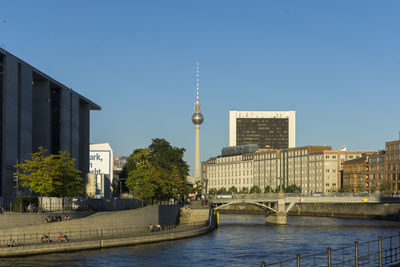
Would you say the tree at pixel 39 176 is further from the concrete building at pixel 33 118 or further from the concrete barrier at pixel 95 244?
the concrete barrier at pixel 95 244

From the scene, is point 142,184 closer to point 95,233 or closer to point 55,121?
point 55,121

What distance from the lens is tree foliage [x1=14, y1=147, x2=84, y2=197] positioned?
88500 millimetres

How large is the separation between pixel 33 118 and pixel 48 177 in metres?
23.4

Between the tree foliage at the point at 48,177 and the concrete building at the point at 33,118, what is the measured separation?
2.22 m

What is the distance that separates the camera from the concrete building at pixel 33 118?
298ft

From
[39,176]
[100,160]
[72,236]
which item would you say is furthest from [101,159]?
[72,236]

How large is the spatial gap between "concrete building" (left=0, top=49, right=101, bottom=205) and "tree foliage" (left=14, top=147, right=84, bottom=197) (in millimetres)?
2218

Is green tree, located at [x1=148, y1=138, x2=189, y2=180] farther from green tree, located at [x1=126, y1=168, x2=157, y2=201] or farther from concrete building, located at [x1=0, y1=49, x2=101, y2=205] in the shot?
green tree, located at [x1=126, y1=168, x2=157, y2=201]

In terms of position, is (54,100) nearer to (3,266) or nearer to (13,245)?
(13,245)

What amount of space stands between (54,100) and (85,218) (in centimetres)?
3764

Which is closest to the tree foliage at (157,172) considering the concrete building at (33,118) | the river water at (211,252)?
the concrete building at (33,118)

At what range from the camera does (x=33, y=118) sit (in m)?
110

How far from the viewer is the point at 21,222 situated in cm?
7588

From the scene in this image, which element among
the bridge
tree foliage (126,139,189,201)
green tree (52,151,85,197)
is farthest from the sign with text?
green tree (52,151,85,197)
